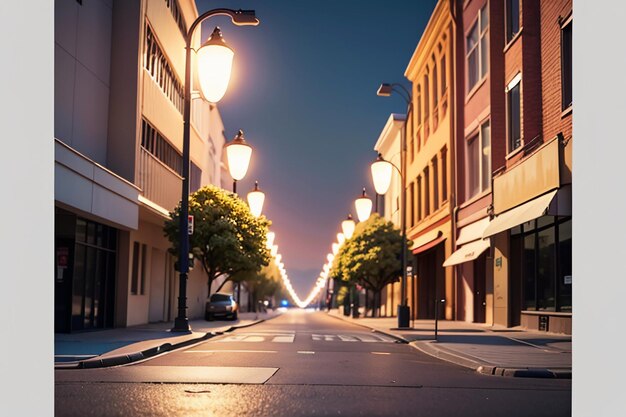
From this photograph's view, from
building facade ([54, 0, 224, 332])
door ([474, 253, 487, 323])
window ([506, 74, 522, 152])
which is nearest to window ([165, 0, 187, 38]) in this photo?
building facade ([54, 0, 224, 332])

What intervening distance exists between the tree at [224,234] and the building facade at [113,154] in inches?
71.1

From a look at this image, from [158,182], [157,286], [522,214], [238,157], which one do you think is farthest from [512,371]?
[157,286]

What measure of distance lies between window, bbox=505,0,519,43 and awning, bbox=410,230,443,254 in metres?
14.5

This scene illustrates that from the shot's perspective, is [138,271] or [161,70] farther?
[161,70]

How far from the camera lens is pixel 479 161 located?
31.2 meters

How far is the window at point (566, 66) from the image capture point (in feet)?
59.8

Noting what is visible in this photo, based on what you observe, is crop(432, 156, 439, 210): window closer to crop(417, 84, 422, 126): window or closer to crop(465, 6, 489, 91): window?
crop(417, 84, 422, 126): window

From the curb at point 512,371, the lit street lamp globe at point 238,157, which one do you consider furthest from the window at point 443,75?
the curb at point 512,371

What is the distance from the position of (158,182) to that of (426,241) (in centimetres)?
1647

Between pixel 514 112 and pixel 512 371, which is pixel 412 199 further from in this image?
pixel 512 371

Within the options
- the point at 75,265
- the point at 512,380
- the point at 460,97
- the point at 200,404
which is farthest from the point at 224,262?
the point at 200,404

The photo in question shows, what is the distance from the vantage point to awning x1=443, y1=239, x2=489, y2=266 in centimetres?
2835

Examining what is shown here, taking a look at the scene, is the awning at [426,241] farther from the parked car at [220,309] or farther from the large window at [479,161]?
the parked car at [220,309]

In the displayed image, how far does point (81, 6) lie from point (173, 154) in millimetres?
12873
